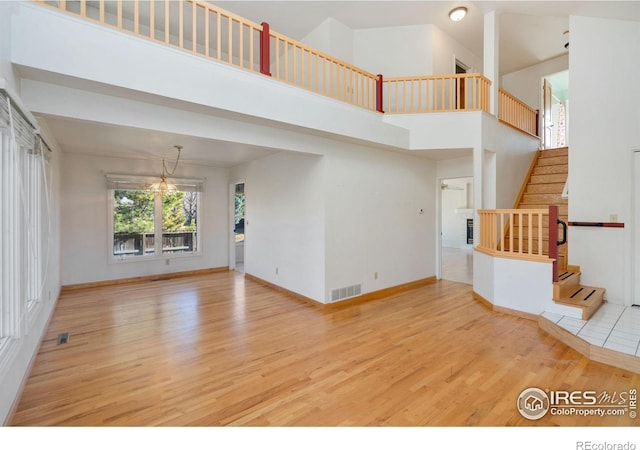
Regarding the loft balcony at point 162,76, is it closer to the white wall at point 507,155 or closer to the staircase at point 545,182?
the white wall at point 507,155

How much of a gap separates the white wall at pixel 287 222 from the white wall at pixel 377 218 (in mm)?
231

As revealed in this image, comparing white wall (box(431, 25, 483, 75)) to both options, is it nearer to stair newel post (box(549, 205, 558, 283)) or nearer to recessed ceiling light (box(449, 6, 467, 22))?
recessed ceiling light (box(449, 6, 467, 22))

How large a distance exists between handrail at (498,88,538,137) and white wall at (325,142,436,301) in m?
1.59

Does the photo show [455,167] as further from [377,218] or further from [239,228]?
[239,228]

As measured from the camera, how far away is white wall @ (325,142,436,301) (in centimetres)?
465

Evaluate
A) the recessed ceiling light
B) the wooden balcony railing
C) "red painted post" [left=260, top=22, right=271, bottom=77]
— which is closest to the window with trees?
the wooden balcony railing

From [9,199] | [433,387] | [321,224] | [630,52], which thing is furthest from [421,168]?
[9,199]

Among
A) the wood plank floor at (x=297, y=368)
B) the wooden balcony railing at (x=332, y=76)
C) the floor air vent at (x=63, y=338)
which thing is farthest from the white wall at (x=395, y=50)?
the floor air vent at (x=63, y=338)

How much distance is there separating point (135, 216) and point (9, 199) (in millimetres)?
4677

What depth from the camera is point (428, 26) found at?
5859 millimetres

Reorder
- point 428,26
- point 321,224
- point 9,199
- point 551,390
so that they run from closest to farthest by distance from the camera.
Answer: point 9,199 < point 551,390 < point 321,224 < point 428,26

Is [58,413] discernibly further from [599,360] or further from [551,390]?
[599,360]

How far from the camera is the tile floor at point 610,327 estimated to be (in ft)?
9.65
